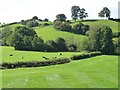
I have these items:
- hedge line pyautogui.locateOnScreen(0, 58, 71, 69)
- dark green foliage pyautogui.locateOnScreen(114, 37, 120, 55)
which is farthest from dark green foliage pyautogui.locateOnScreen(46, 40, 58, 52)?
hedge line pyautogui.locateOnScreen(0, 58, 71, 69)

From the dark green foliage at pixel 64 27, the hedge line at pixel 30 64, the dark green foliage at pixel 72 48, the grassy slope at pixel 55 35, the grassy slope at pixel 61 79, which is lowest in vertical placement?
the dark green foliage at pixel 72 48

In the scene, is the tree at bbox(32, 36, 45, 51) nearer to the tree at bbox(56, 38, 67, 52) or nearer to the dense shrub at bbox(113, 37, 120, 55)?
the tree at bbox(56, 38, 67, 52)

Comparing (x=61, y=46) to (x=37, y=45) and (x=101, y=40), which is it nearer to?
(x=37, y=45)

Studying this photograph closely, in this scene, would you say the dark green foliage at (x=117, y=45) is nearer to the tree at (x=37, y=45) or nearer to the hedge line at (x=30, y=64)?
the tree at (x=37, y=45)

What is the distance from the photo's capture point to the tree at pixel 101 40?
4743 inches

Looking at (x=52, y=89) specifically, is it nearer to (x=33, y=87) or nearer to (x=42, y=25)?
(x=33, y=87)

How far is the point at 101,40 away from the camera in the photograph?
123 metres

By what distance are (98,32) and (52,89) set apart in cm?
9637

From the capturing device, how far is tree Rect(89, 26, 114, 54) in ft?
395

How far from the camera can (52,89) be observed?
2958 cm

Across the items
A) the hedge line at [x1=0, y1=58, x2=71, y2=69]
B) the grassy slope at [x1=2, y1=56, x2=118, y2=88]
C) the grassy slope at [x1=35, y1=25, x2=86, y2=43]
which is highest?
the grassy slope at [x1=35, y1=25, x2=86, y2=43]

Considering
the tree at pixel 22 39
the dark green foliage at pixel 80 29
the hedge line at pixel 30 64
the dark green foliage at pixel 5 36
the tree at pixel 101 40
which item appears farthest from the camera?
the dark green foliage at pixel 80 29

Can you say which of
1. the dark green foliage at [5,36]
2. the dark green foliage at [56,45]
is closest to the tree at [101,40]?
the dark green foliage at [56,45]

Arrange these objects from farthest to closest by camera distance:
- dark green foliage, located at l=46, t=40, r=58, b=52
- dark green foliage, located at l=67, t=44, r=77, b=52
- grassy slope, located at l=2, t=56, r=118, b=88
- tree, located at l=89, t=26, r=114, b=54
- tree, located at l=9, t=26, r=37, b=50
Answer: dark green foliage, located at l=67, t=44, r=77, b=52 → tree, located at l=89, t=26, r=114, b=54 → dark green foliage, located at l=46, t=40, r=58, b=52 → tree, located at l=9, t=26, r=37, b=50 → grassy slope, located at l=2, t=56, r=118, b=88
